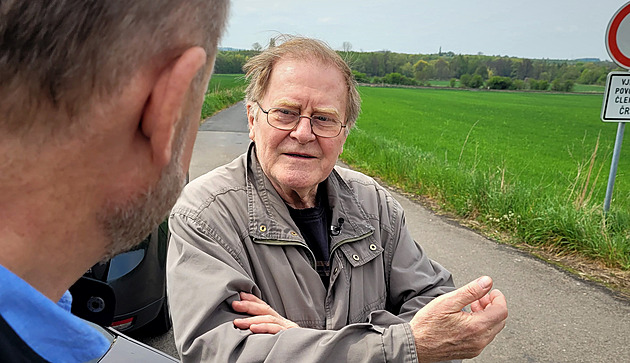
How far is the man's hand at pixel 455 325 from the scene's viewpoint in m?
1.78

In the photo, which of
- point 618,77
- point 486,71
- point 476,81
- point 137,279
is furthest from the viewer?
point 486,71

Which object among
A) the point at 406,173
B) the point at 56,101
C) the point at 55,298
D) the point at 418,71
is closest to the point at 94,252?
the point at 55,298

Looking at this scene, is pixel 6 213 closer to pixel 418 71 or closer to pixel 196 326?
pixel 196 326

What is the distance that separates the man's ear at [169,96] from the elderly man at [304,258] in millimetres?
1076

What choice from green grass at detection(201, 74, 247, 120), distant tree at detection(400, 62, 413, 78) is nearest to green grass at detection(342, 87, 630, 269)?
green grass at detection(201, 74, 247, 120)

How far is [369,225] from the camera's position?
219 cm

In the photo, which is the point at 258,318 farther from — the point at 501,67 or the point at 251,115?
the point at 501,67

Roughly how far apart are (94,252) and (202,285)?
990mm

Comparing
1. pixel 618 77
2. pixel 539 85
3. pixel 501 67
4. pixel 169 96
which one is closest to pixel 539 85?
pixel 539 85

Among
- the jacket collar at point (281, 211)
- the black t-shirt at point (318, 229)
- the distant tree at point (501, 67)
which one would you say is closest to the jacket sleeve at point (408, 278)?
the jacket collar at point (281, 211)

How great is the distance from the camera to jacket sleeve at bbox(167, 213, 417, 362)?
65.6 inches

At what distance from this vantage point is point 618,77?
19.6ft

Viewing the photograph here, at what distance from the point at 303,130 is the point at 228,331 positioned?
36.8 inches

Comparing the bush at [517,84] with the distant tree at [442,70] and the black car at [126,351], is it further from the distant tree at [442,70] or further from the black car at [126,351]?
the black car at [126,351]
